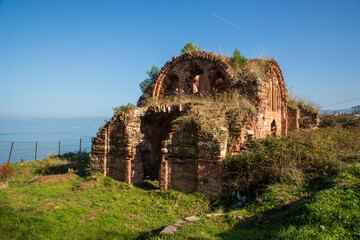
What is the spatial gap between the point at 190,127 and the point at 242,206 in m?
3.11

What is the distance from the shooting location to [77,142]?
23859 millimetres

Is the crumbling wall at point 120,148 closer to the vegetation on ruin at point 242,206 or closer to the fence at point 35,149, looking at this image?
the vegetation on ruin at point 242,206

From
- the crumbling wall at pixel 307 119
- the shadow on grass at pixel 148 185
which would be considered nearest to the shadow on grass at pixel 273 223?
the shadow on grass at pixel 148 185

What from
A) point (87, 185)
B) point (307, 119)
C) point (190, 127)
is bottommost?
point (87, 185)

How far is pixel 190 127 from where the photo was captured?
27.0ft

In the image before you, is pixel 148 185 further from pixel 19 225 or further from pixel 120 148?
pixel 19 225

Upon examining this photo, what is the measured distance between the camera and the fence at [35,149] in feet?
56.9

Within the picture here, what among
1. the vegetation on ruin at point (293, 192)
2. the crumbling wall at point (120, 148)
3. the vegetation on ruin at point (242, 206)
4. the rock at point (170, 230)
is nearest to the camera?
the vegetation on ruin at point (293, 192)

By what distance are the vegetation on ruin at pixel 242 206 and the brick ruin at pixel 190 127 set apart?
62cm

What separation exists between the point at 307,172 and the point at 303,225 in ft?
11.2

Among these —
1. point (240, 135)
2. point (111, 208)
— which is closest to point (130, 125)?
point (111, 208)

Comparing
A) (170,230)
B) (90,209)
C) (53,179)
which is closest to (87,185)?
(53,179)

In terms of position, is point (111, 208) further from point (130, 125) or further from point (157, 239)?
point (130, 125)

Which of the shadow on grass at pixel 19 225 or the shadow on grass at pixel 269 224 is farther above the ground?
the shadow on grass at pixel 269 224
